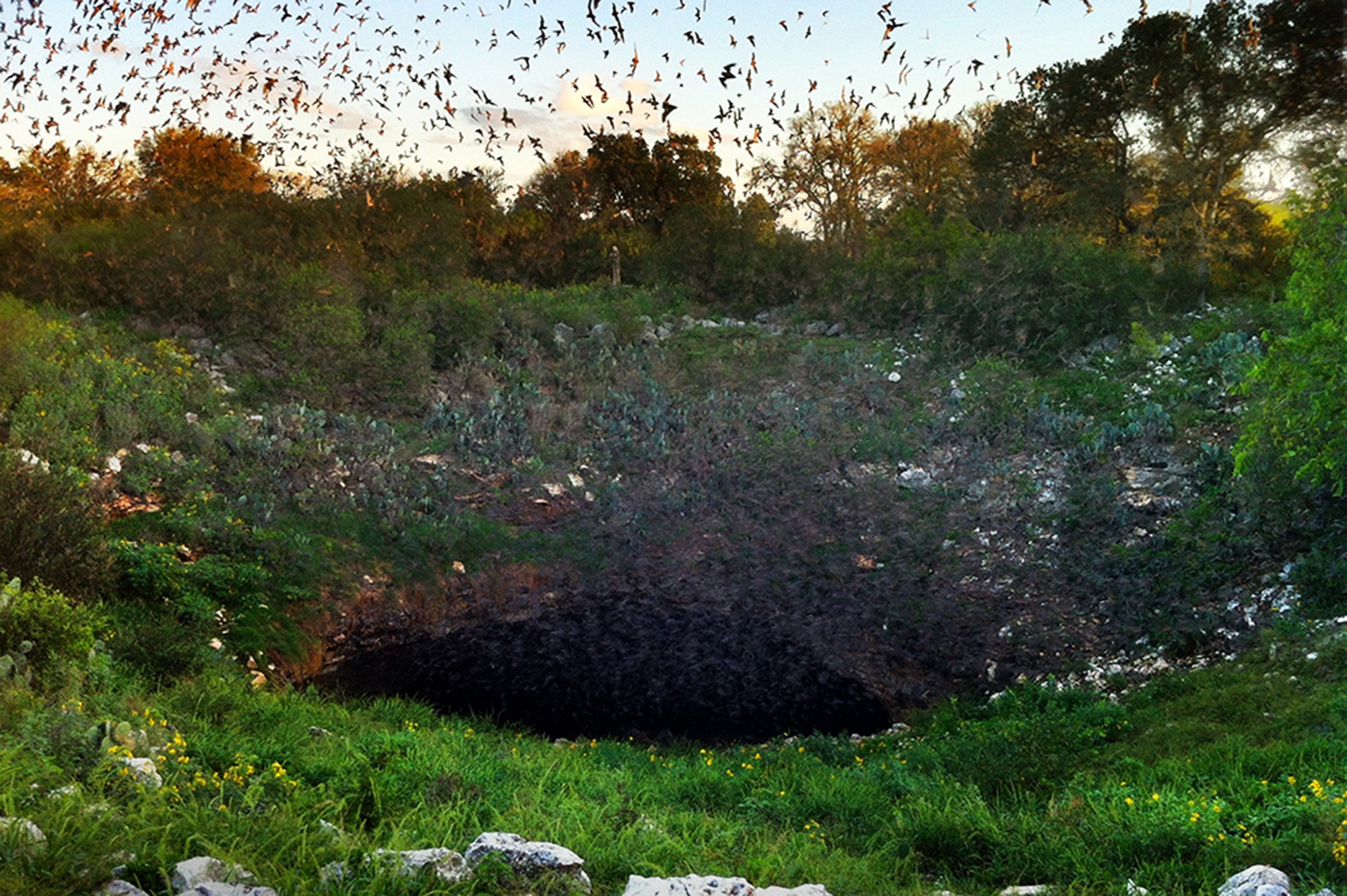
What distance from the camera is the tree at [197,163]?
59.7 feet

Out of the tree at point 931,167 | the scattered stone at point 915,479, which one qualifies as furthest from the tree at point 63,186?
the tree at point 931,167

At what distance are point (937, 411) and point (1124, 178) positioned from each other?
9.50 m

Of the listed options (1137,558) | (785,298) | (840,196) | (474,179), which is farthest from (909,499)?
(474,179)

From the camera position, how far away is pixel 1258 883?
3428 mm

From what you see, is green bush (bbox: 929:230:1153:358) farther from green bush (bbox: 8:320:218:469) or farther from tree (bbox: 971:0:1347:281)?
green bush (bbox: 8:320:218:469)

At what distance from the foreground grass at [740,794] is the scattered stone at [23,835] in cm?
5

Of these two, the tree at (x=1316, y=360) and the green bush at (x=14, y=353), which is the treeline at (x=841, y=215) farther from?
the tree at (x=1316, y=360)

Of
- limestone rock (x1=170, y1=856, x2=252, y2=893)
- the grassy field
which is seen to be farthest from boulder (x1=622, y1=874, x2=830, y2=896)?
limestone rock (x1=170, y1=856, x2=252, y2=893)

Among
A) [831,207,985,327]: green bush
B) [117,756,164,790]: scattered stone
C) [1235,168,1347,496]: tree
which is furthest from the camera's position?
[831,207,985,327]: green bush

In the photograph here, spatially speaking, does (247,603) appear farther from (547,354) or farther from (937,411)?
(937,411)

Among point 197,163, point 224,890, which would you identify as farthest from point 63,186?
point 224,890

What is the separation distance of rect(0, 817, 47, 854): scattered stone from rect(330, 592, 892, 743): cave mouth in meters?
4.46

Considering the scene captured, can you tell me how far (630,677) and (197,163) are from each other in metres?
A: 18.0

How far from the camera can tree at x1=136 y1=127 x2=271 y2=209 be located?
1820 centimetres
